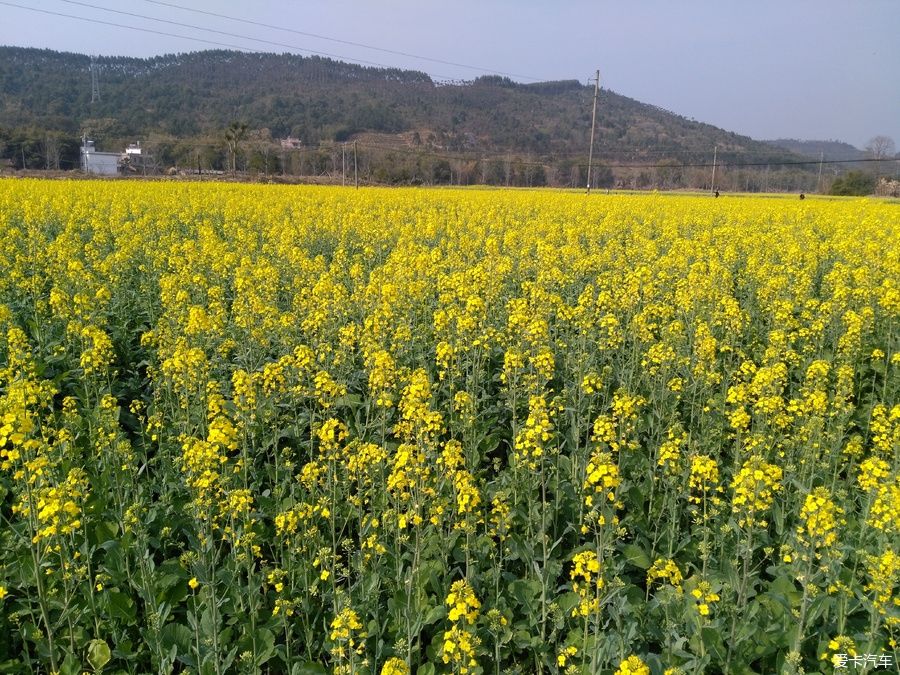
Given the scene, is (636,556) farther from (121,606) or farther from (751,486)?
(121,606)

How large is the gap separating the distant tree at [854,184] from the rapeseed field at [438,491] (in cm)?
5326

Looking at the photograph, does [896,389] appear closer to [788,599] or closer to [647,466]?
[647,466]

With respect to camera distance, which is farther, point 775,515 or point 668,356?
point 668,356

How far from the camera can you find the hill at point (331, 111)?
3730 inches

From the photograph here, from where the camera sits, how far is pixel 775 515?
4113 mm

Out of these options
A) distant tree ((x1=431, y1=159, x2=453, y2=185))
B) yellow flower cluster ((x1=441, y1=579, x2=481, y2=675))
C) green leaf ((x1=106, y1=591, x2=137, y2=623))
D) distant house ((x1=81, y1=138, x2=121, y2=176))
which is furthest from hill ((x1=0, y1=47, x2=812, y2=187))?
yellow flower cluster ((x1=441, y1=579, x2=481, y2=675))

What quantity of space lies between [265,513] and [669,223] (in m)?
15.5

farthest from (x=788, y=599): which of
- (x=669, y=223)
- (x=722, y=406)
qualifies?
(x=669, y=223)

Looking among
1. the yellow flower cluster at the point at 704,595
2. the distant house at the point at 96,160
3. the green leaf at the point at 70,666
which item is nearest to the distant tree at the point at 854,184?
the yellow flower cluster at the point at 704,595

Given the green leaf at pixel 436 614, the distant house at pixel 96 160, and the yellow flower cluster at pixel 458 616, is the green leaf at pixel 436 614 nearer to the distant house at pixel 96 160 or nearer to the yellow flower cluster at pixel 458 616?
the yellow flower cluster at pixel 458 616

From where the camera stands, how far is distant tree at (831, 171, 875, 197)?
2046 inches

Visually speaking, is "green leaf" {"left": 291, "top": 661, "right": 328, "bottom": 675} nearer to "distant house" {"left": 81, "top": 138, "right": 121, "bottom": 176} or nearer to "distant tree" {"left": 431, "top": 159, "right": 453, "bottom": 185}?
"distant house" {"left": 81, "top": 138, "right": 121, "bottom": 176}

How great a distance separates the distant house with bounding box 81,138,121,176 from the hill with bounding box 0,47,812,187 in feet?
17.4

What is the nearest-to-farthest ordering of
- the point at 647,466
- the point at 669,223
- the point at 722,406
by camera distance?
the point at 647,466
the point at 722,406
the point at 669,223
